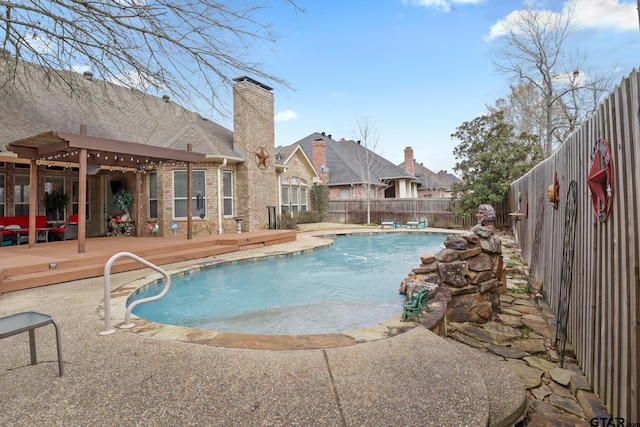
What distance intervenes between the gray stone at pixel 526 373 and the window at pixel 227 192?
1128 cm

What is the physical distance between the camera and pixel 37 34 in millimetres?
3764

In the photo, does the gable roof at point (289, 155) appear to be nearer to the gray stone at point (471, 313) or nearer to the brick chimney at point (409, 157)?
the gray stone at point (471, 313)

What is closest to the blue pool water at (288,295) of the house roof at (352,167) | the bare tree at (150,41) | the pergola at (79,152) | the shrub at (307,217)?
the pergola at (79,152)

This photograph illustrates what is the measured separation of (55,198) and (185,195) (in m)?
4.05

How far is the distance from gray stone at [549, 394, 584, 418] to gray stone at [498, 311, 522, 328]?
1.61m

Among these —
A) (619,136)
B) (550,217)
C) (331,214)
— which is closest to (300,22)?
(619,136)

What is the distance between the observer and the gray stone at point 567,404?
2.25 metres

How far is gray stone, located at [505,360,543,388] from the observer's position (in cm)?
265

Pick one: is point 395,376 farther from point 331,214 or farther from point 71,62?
point 331,214

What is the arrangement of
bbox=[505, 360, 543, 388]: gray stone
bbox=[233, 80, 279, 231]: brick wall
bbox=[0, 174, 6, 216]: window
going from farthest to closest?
bbox=[233, 80, 279, 231]: brick wall → bbox=[0, 174, 6, 216]: window → bbox=[505, 360, 543, 388]: gray stone

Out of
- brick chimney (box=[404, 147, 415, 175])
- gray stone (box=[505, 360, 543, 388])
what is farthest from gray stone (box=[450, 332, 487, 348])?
brick chimney (box=[404, 147, 415, 175])

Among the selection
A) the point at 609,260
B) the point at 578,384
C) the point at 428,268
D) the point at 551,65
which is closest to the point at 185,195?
the point at 428,268

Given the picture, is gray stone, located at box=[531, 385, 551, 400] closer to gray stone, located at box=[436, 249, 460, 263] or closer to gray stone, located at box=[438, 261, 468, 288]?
gray stone, located at box=[438, 261, 468, 288]

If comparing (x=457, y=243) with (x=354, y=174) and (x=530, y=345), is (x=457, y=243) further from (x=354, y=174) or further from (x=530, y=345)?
(x=354, y=174)
